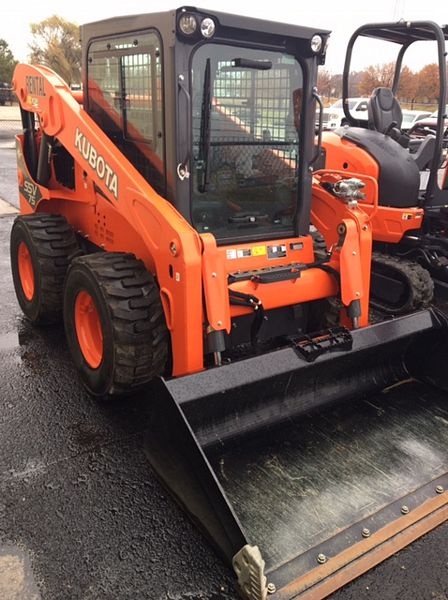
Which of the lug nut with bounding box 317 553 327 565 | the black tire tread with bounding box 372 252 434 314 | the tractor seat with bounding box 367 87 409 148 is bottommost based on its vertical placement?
the lug nut with bounding box 317 553 327 565

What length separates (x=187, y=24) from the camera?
9.46ft

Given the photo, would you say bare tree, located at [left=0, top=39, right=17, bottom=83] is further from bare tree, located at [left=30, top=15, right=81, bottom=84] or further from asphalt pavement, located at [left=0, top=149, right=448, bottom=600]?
asphalt pavement, located at [left=0, top=149, right=448, bottom=600]

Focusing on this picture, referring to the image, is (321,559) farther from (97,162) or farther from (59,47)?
(59,47)

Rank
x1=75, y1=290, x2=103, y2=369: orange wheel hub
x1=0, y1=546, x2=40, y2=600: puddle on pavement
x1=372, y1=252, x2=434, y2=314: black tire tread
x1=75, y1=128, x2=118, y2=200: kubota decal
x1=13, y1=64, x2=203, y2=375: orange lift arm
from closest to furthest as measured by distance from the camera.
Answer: x1=0, y1=546, x2=40, y2=600: puddle on pavement, x1=13, y1=64, x2=203, y2=375: orange lift arm, x1=75, y1=128, x2=118, y2=200: kubota decal, x1=75, y1=290, x2=103, y2=369: orange wheel hub, x1=372, y1=252, x2=434, y2=314: black tire tread

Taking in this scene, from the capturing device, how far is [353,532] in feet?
8.62

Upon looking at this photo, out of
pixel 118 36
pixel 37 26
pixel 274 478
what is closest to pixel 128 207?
pixel 118 36

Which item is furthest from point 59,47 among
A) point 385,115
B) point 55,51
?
point 385,115

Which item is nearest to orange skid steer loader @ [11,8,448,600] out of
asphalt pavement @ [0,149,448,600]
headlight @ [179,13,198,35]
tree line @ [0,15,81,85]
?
headlight @ [179,13,198,35]

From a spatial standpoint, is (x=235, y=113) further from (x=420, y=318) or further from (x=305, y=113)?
(x=420, y=318)

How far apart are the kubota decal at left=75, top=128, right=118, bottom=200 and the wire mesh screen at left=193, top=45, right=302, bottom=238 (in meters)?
0.53

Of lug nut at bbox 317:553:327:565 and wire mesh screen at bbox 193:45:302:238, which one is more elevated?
wire mesh screen at bbox 193:45:302:238

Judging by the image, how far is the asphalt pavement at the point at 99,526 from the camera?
246 centimetres

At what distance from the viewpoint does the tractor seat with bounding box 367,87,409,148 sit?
5.54 metres

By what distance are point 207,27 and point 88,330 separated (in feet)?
6.82
